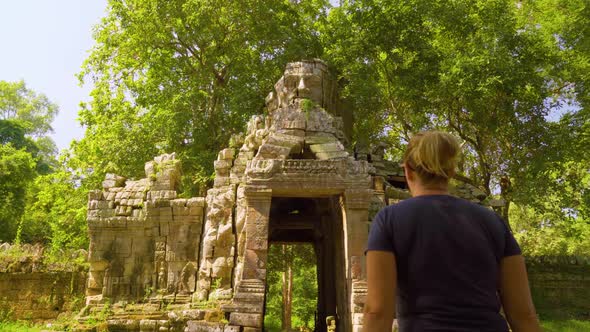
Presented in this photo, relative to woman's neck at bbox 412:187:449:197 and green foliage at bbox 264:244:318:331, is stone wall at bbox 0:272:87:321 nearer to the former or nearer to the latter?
green foliage at bbox 264:244:318:331

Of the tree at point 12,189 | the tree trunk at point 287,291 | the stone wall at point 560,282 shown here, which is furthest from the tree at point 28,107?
the stone wall at point 560,282

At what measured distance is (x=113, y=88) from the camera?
2175 centimetres

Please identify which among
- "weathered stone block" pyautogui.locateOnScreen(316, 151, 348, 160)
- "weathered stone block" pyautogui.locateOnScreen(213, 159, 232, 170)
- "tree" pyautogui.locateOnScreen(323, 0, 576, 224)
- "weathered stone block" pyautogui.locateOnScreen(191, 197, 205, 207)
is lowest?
"weathered stone block" pyautogui.locateOnScreen(191, 197, 205, 207)

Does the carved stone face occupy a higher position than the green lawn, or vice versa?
the carved stone face

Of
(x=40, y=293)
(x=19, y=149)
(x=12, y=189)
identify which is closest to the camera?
(x=40, y=293)

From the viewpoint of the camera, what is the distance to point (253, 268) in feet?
30.1

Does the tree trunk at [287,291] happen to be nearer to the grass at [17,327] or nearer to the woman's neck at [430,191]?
the grass at [17,327]

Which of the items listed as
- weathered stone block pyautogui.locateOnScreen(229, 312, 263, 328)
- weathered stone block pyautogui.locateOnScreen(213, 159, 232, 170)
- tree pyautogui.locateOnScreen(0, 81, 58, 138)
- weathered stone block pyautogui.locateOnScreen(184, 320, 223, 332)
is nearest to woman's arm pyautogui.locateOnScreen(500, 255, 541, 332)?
weathered stone block pyautogui.locateOnScreen(229, 312, 263, 328)

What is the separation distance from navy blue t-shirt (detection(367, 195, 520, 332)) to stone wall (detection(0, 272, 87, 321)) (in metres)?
13.9

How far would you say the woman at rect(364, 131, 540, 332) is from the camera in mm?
2027

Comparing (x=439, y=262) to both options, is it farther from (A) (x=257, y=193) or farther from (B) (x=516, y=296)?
(A) (x=257, y=193)

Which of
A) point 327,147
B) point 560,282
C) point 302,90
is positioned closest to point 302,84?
point 302,90

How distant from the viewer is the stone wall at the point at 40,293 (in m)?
14.0

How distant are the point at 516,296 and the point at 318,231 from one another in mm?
12157
